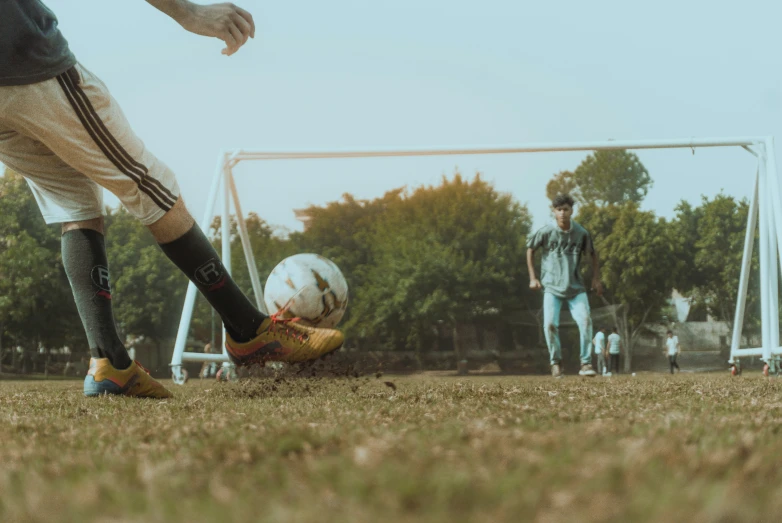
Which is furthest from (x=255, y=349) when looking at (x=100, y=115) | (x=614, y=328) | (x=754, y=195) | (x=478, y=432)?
(x=614, y=328)

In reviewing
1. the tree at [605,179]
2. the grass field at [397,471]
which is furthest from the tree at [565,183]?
the grass field at [397,471]

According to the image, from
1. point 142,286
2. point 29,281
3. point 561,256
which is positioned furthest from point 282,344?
point 142,286

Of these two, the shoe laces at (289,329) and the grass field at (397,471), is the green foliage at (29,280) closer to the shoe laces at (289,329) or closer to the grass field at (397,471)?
the shoe laces at (289,329)

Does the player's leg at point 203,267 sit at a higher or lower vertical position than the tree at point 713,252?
lower

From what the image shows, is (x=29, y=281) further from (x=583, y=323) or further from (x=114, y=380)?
(x=114, y=380)

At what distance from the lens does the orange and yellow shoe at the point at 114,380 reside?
409cm

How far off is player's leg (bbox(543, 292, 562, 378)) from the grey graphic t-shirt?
4.2 inches

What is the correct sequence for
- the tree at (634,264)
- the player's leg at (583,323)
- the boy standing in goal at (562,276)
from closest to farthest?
the player's leg at (583,323)
the boy standing in goal at (562,276)
the tree at (634,264)

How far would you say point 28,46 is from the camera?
10.7ft

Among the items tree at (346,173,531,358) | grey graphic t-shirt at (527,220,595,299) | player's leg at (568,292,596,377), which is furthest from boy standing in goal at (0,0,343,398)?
tree at (346,173,531,358)

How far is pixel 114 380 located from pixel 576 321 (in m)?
7.19

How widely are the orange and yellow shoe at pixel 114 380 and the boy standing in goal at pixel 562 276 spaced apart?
6.55 meters

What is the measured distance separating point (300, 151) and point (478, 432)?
9553 mm

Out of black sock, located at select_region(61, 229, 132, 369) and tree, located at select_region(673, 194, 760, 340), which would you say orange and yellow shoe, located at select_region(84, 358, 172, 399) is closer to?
black sock, located at select_region(61, 229, 132, 369)
